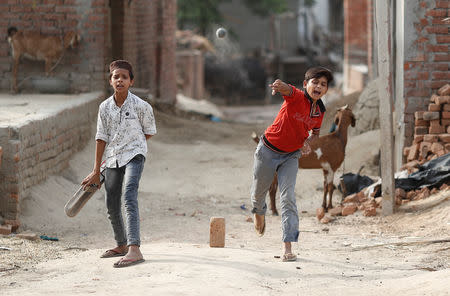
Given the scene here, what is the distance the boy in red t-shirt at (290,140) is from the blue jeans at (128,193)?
97 cm

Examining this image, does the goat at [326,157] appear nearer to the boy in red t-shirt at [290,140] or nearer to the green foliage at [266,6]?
the boy in red t-shirt at [290,140]

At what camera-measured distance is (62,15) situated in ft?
38.0

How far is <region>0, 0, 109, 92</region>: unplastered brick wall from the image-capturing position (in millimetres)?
11555

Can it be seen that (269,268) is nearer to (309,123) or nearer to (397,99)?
(309,123)

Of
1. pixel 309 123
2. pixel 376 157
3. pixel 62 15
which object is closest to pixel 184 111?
pixel 62 15

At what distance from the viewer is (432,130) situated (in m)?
9.36

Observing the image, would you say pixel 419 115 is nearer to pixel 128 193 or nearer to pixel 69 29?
pixel 128 193

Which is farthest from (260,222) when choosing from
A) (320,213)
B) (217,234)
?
(320,213)

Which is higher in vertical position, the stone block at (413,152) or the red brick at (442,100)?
the red brick at (442,100)

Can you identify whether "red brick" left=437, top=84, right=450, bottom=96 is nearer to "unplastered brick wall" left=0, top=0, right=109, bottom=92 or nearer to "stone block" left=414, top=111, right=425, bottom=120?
"stone block" left=414, top=111, right=425, bottom=120

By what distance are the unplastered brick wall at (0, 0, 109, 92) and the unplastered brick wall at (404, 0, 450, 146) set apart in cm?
460

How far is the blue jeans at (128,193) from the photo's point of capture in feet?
18.5

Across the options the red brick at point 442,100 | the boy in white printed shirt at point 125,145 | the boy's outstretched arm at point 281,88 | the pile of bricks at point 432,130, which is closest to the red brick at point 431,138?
the pile of bricks at point 432,130

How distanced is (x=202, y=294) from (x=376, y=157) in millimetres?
6182
